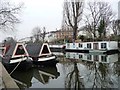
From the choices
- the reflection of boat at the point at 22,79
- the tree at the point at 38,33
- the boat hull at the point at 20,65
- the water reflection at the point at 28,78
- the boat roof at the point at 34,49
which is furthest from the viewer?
the tree at the point at 38,33

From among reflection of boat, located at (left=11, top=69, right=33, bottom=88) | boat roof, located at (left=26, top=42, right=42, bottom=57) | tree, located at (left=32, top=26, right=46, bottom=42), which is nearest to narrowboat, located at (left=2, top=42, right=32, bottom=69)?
reflection of boat, located at (left=11, top=69, right=33, bottom=88)

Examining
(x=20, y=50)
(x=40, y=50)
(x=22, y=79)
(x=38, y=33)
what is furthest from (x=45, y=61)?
(x=38, y=33)

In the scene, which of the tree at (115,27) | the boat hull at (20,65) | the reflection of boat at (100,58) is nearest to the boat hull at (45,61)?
the boat hull at (20,65)

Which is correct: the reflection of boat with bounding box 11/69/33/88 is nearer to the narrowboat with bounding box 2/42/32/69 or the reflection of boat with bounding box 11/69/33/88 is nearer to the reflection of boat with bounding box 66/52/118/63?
the narrowboat with bounding box 2/42/32/69

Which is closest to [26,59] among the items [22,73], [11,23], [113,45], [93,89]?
[22,73]

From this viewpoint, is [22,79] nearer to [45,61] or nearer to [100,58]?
[45,61]

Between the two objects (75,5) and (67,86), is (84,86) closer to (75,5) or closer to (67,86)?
(67,86)

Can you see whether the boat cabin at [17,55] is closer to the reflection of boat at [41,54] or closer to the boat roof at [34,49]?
the reflection of boat at [41,54]

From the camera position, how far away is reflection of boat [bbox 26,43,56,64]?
17.0 metres

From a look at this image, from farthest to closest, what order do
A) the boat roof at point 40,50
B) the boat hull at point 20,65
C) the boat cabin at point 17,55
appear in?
the boat roof at point 40,50, the boat cabin at point 17,55, the boat hull at point 20,65

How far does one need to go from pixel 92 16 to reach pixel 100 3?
3440mm

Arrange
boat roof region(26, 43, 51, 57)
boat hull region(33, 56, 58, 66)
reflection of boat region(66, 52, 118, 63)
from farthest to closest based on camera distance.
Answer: reflection of boat region(66, 52, 118, 63), boat roof region(26, 43, 51, 57), boat hull region(33, 56, 58, 66)

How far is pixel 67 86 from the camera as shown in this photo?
956cm

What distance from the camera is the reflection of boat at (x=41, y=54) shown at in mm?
16953
